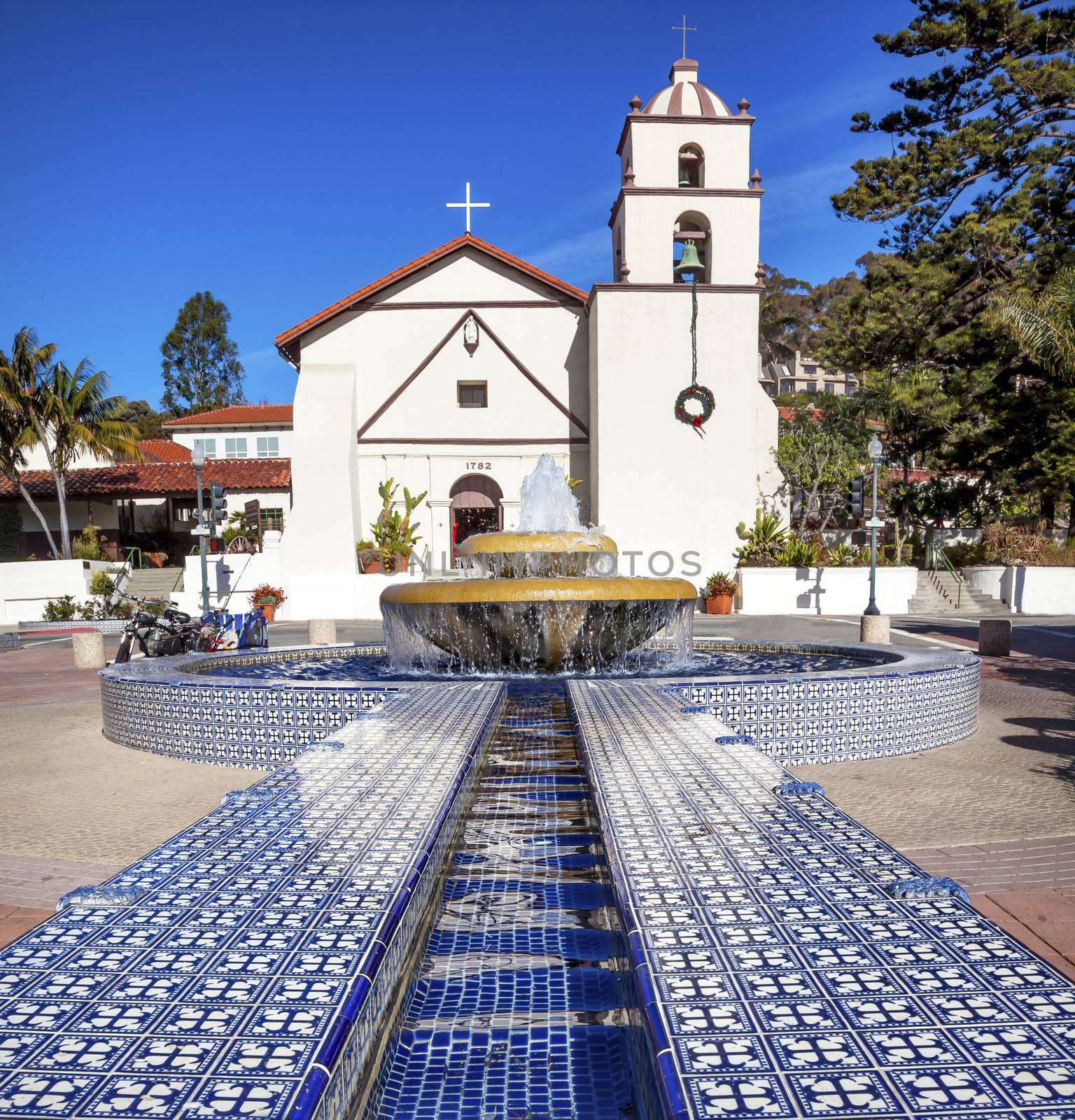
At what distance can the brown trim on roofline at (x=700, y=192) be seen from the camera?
2264cm

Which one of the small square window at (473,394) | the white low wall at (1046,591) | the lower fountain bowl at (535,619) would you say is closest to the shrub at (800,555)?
the white low wall at (1046,591)

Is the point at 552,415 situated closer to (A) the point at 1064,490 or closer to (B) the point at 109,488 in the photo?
(A) the point at 1064,490

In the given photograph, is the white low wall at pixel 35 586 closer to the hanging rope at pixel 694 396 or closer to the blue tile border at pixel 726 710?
the hanging rope at pixel 694 396

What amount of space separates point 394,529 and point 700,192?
37.1 feet

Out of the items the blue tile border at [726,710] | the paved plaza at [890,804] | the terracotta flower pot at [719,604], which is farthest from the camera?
the terracotta flower pot at [719,604]

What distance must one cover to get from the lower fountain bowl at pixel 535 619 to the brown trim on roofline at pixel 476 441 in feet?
57.6

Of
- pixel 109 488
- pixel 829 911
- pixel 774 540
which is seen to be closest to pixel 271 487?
pixel 109 488

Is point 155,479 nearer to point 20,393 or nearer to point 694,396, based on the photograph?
point 20,393

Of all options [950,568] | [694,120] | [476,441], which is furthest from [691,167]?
[950,568]

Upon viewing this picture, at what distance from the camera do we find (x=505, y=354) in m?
25.5

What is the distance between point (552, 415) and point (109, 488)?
51.6ft

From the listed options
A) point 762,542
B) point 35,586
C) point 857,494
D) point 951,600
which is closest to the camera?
point 857,494

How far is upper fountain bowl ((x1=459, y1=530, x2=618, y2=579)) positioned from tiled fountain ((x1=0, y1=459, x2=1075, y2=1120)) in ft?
12.5

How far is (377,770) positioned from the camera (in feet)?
12.0
